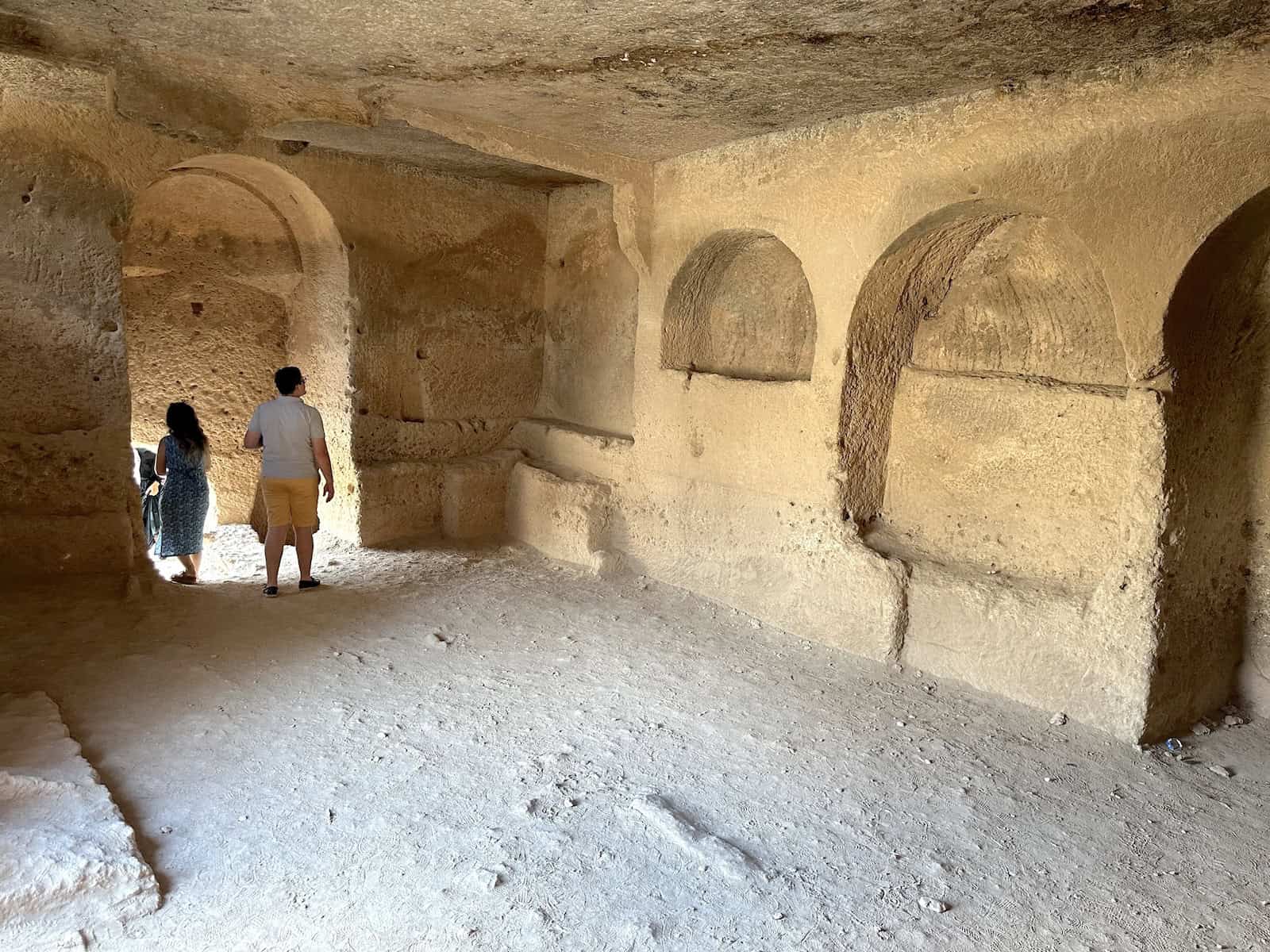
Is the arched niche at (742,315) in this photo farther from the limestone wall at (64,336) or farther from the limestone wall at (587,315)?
the limestone wall at (64,336)

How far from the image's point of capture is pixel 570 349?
7688mm

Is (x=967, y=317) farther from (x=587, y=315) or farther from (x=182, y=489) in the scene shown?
(x=182, y=489)

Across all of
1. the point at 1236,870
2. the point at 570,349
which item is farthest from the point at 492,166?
the point at 1236,870

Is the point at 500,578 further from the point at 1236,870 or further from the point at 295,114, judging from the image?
the point at 1236,870

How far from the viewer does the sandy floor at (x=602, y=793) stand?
108 inches

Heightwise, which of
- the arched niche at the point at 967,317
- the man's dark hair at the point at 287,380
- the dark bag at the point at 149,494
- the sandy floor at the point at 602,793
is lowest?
the sandy floor at the point at 602,793

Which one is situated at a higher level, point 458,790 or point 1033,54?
point 1033,54

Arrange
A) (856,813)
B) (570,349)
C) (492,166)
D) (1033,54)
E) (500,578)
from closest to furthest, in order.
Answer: (856,813), (1033,54), (500,578), (492,166), (570,349)

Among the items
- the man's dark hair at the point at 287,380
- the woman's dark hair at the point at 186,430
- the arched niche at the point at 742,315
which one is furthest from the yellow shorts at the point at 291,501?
the arched niche at the point at 742,315

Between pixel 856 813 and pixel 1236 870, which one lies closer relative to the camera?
pixel 1236 870

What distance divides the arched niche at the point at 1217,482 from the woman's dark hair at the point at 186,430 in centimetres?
533

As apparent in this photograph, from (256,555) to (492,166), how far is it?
325 cm

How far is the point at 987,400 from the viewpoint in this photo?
494 centimetres

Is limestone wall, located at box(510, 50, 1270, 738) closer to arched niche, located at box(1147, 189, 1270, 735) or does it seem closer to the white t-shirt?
arched niche, located at box(1147, 189, 1270, 735)
